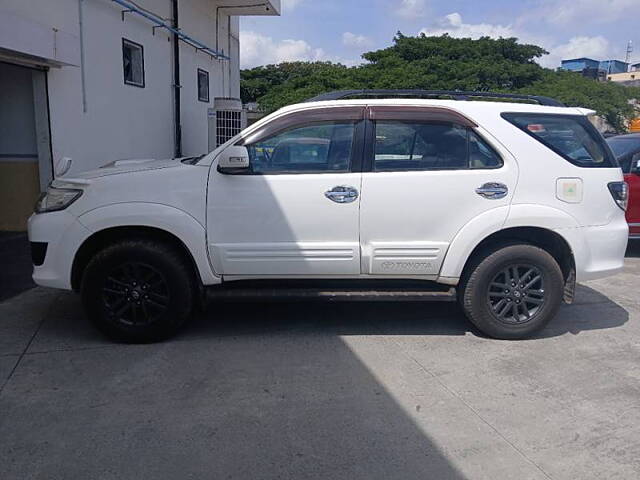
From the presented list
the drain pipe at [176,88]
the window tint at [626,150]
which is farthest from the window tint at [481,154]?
the drain pipe at [176,88]

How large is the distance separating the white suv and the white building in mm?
3668

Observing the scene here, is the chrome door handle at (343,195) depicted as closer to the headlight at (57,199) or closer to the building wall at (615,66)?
the headlight at (57,199)

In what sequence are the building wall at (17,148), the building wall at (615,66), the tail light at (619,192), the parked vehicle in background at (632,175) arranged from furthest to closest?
1. the building wall at (615,66)
2. the building wall at (17,148)
3. the parked vehicle in background at (632,175)
4. the tail light at (619,192)

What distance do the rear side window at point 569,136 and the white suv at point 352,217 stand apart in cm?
1

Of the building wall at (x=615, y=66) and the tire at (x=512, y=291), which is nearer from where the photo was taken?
the tire at (x=512, y=291)

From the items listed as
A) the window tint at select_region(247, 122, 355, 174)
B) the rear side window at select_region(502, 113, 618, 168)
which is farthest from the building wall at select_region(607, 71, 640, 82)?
the window tint at select_region(247, 122, 355, 174)

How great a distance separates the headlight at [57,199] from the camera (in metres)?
4.49

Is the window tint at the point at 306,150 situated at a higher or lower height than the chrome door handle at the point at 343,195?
higher

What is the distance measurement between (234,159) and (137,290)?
1.30 meters

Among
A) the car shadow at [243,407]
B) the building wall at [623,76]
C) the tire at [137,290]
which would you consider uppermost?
the building wall at [623,76]

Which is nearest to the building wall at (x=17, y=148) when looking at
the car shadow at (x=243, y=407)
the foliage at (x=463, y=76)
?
the car shadow at (x=243, y=407)

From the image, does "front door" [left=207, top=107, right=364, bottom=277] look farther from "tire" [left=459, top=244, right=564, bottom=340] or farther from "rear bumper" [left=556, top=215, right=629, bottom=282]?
"rear bumper" [left=556, top=215, right=629, bottom=282]

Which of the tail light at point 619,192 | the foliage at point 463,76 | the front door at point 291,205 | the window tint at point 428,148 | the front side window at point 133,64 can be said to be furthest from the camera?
the foliage at point 463,76

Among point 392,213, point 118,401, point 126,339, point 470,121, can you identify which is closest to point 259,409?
point 118,401
